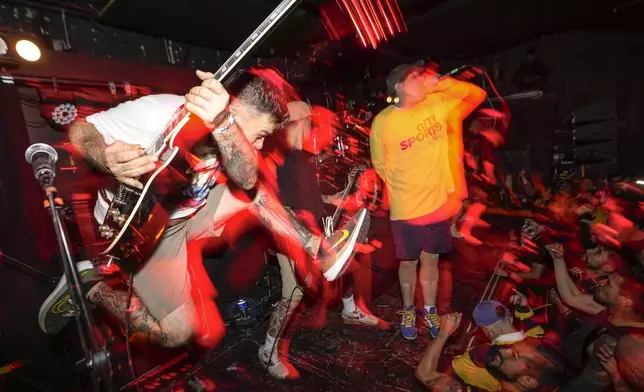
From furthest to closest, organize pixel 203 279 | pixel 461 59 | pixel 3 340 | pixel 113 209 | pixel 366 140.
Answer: pixel 461 59 → pixel 366 140 → pixel 203 279 → pixel 3 340 → pixel 113 209

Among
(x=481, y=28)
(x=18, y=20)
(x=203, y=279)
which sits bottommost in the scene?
(x=203, y=279)

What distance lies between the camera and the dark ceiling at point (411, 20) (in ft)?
12.8

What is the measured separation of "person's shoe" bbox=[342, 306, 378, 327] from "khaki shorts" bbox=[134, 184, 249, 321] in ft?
5.28

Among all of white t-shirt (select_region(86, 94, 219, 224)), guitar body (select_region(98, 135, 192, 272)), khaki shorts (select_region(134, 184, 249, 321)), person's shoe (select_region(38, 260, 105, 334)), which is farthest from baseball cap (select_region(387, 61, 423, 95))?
person's shoe (select_region(38, 260, 105, 334))

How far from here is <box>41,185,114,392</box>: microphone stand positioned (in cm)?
123

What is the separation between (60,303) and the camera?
7.14 ft


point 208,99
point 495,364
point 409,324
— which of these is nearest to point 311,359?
point 409,324

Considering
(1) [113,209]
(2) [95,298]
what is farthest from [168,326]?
(1) [113,209]

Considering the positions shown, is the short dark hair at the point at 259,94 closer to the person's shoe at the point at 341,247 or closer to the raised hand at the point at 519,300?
the person's shoe at the point at 341,247

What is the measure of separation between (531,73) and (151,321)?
6.71 meters

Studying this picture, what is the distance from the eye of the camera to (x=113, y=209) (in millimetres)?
1680

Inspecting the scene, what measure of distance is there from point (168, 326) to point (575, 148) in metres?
→ 6.53

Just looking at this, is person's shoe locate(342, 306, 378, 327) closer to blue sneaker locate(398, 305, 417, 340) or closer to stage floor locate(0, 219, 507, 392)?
stage floor locate(0, 219, 507, 392)

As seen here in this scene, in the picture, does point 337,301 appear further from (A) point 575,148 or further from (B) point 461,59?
(B) point 461,59
